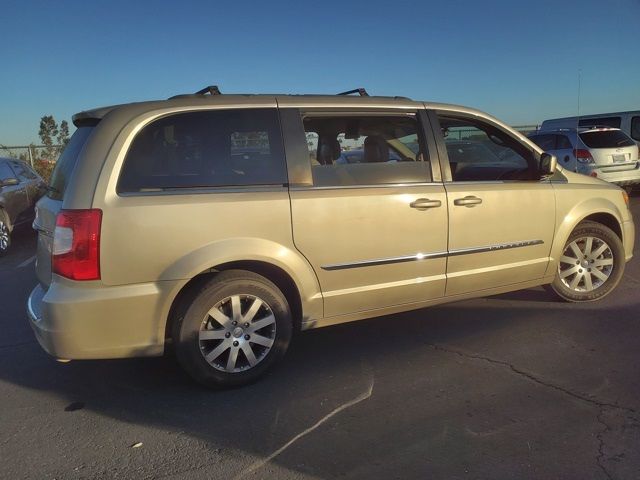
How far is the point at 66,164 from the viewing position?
3.46 m

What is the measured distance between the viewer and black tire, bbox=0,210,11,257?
809 cm

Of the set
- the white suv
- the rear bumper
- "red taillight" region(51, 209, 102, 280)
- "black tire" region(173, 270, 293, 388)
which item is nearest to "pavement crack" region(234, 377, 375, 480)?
"black tire" region(173, 270, 293, 388)

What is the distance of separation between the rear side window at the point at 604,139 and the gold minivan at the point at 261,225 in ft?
24.8

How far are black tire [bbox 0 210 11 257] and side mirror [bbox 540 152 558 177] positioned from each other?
299 inches

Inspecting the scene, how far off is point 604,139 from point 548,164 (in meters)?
7.98

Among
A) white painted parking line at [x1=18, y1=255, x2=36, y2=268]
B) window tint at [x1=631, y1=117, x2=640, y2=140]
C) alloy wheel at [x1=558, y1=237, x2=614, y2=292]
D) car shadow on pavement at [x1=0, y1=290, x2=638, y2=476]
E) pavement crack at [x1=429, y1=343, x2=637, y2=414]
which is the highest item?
window tint at [x1=631, y1=117, x2=640, y2=140]

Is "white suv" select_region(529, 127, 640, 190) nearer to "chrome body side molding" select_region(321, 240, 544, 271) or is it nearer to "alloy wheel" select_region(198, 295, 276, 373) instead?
"chrome body side molding" select_region(321, 240, 544, 271)

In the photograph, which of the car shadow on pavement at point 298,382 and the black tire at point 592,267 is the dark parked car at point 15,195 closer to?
the car shadow on pavement at point 298,382

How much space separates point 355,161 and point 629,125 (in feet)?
42.3

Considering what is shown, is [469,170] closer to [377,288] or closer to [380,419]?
[377,288]

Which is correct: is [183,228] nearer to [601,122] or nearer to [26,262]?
[26,262]

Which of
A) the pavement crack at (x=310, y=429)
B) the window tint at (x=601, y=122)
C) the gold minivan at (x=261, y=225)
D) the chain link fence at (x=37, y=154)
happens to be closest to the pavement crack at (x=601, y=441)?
the pavement crack at (x=310, y=429)

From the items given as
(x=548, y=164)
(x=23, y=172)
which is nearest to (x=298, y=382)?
(x=548, y=164)

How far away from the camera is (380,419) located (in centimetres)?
300
